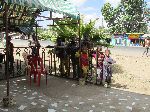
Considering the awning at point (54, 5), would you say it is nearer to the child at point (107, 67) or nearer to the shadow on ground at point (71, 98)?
the child at point (107, 67)

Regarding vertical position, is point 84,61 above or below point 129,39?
below

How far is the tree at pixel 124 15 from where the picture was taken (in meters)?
65.0

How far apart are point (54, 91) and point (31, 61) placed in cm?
170

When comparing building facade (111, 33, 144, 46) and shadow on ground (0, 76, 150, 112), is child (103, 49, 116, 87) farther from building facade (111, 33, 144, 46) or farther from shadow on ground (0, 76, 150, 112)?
building facade (111, 33, 144, 46)

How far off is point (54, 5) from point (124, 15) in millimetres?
58279

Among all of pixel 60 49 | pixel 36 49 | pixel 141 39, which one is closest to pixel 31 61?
pixel 36 49

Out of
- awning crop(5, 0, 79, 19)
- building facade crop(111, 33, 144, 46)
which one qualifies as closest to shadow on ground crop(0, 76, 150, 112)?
awning crop(5, 0, 79, 19)

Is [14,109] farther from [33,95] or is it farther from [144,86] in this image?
[144,86]

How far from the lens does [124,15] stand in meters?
65.7

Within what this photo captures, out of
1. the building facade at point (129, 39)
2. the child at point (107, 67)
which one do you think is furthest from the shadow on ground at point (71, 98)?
the building facade at point (129, 39)

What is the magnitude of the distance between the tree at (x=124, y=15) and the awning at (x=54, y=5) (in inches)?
2205

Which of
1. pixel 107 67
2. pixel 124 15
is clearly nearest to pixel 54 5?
pixel 107 67

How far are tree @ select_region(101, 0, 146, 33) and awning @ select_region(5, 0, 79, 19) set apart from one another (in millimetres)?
56000

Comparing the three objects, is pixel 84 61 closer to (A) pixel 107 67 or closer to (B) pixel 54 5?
(A) pixel 107 67
